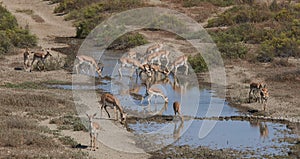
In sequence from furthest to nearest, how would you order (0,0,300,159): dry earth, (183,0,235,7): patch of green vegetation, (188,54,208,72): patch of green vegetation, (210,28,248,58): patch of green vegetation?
1. (183,0,235,7): patch of green vegetation
2. (210,28,248,58): patch of green vegetation
3. (188,54,208,72): patch of green vegetation
4. (0,0,300,159): dry earth

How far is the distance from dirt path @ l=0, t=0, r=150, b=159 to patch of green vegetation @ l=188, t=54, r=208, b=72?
563cm

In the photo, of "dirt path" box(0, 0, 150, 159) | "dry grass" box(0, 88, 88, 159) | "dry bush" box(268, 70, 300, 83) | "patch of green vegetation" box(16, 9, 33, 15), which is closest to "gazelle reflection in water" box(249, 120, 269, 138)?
"dirt path" box(0, 0, 150, 159)

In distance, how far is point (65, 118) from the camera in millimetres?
18812

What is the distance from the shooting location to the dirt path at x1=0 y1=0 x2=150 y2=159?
16.3 m

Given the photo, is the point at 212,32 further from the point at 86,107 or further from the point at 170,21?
the point at 86,107

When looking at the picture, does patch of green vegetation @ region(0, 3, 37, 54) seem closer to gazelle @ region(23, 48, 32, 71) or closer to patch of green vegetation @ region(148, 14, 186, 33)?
gazelle @ region(23, 48, 32, 71)

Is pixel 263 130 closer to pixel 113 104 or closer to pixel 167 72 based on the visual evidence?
pixel 113 104

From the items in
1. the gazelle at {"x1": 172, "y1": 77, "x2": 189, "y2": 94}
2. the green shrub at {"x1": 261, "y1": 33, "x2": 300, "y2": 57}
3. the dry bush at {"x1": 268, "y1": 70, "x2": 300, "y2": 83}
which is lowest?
the gazelle at {"x1": 172, "y1": 77, "x2": 189, "y2": 94}

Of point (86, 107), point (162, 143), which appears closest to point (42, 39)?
point (86, 107)

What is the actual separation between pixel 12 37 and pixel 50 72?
7533mm

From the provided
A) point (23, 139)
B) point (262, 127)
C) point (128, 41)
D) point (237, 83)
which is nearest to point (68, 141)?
point (23, 139)

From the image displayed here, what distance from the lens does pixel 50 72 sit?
27.4 meters

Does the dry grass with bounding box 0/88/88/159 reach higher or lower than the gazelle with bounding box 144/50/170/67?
lower

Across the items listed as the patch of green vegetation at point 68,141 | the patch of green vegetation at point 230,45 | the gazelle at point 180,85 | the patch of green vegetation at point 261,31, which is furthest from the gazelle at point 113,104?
the patch of green vegetation at point 230,45
